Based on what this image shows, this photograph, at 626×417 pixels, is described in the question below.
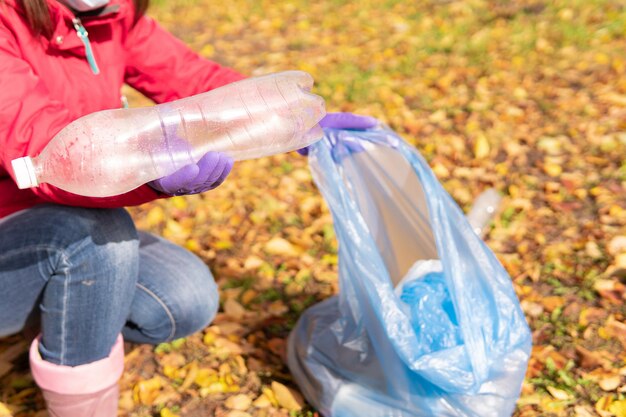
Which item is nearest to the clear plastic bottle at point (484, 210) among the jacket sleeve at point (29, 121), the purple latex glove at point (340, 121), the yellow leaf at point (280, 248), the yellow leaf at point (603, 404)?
the yellow leaf at point (280, 248)

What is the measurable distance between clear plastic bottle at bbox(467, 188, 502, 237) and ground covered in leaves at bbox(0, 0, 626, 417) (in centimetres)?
7

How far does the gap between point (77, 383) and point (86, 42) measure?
71cm

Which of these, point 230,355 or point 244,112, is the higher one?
point 244,112

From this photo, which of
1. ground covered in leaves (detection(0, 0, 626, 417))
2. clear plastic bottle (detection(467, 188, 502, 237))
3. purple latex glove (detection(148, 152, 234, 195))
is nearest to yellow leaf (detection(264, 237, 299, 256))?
ground covered in leaves (detection(0, 0, 626, 417))

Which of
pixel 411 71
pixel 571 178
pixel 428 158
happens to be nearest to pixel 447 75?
pixel 411 71

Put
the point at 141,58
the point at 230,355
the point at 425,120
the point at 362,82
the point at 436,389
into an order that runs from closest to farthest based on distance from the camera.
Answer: the point at 436,389
the point at 141,58
the point at 230,355
the point at 425,120
the point at 362,82

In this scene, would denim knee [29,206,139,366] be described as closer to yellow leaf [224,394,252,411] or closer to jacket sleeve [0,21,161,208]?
jacket sleeve [0,21,161,208]

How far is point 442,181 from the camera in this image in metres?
2.89

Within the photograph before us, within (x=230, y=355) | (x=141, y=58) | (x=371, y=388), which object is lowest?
(x=230, y=355)

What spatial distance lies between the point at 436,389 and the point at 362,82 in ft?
7.31

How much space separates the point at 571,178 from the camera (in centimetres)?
282

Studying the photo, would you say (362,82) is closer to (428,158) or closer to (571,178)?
(428,158)

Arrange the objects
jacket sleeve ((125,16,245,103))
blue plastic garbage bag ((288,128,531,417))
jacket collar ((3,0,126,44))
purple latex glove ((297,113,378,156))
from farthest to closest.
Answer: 1. jacket sleeve ((125,16,245,103))
2. purple latex glove ((297,113,378,156))
3. blue plastic garbage bag ((288,128,531,417))
4. jacket collar ((3,0,126,44))

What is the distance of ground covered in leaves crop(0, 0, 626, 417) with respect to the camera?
200 centimetres
